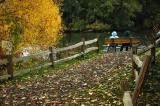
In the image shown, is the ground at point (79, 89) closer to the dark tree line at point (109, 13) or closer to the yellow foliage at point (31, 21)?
the yellow foliage at point (31, 21)

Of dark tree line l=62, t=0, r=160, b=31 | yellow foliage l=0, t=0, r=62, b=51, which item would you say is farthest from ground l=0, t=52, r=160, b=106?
dark tree line l=62, t=0, r=160, b=31

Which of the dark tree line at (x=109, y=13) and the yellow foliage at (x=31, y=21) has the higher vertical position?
the yellow foliage at (x=31, y=21)

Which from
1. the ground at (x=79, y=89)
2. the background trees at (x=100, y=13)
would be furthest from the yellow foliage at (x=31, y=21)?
the background trees at (x=100, y=13)

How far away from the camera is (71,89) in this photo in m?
14.5

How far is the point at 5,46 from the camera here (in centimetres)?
2833

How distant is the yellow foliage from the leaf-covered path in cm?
853

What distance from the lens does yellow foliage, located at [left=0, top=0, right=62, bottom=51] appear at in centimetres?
2653

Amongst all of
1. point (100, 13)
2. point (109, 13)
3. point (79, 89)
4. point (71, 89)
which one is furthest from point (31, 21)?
point (109, 13)

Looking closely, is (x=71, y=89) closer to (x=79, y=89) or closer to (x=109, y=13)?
(x=79, y=89)

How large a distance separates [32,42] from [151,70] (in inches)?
719

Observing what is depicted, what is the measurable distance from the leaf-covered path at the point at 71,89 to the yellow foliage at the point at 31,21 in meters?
8.53

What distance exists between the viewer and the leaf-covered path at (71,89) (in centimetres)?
1241

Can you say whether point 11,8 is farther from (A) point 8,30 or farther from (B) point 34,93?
(B) point 34,93

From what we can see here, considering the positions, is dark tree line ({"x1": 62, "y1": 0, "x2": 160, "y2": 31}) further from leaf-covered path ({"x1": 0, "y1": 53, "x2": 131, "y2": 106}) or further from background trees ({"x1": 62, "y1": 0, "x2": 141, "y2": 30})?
leaf-covered path ({"x1": 0, "y1": 53, "x2": 131, "y2": 106})
